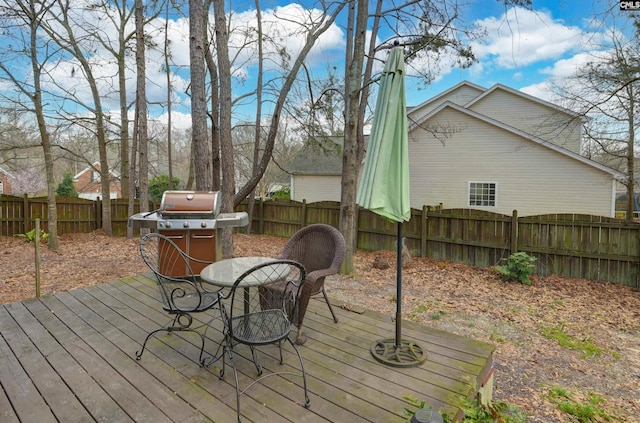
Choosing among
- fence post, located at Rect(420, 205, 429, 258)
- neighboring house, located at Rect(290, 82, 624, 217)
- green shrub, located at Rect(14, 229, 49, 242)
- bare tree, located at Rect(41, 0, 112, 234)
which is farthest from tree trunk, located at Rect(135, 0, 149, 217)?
neighboring house, located at Rect(290, 82, 624, 217)

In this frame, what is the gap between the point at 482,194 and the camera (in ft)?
37.1

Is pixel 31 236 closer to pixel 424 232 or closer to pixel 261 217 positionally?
pixel 261 217

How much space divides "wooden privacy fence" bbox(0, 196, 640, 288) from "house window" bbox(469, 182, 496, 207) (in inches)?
162

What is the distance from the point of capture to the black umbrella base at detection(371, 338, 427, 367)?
8.41 ft

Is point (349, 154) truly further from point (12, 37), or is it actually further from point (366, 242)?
point (12, 37)

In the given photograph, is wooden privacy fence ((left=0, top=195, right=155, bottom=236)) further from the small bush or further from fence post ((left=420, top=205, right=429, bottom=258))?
the small bush

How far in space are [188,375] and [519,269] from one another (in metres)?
5.80

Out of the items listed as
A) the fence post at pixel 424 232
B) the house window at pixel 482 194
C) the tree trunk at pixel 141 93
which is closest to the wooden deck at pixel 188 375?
the fence post at pixel 424 232

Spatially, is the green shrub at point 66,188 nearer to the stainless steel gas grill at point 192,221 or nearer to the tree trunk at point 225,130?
the tree trunk at point 225,130

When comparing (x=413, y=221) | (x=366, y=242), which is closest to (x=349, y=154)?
(x=413, y=221)

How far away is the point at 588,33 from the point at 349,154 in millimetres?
3683

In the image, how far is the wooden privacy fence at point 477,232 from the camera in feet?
19.9

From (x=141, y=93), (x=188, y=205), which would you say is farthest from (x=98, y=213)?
(x=188, y=205)

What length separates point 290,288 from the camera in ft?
8.79
